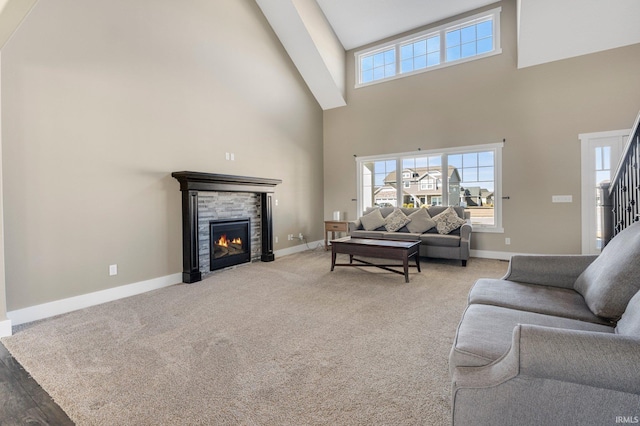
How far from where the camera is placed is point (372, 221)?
613 centimetres

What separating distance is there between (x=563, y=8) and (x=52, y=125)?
6.64 m

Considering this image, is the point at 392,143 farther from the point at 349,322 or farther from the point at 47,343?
the point at 47,343

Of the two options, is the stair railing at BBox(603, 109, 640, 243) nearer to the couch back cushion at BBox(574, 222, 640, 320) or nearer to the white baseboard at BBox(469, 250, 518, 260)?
the couch back cushion at BBox(574, 222, 640, 320)

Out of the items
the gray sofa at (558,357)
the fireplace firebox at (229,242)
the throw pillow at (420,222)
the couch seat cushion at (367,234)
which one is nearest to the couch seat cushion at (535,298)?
the gray sofa at (558,357)

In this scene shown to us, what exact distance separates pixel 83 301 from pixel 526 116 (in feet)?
22.8

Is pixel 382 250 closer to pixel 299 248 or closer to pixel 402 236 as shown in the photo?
pixel 402 236

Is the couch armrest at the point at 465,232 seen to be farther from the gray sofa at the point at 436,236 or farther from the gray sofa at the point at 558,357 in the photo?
the gray sofa at the point at 558,357

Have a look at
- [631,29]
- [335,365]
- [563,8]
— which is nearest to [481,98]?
[563,8]

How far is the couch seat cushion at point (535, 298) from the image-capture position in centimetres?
166

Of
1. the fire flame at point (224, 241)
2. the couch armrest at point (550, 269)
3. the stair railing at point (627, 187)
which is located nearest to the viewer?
the couch armrest at point (550, 269)

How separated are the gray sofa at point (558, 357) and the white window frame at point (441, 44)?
5054 mm

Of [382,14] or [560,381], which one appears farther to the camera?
[382,14]

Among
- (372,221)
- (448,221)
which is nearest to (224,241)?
(372,221)

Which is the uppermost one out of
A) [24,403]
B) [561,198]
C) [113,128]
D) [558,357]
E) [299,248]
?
[113,128]
